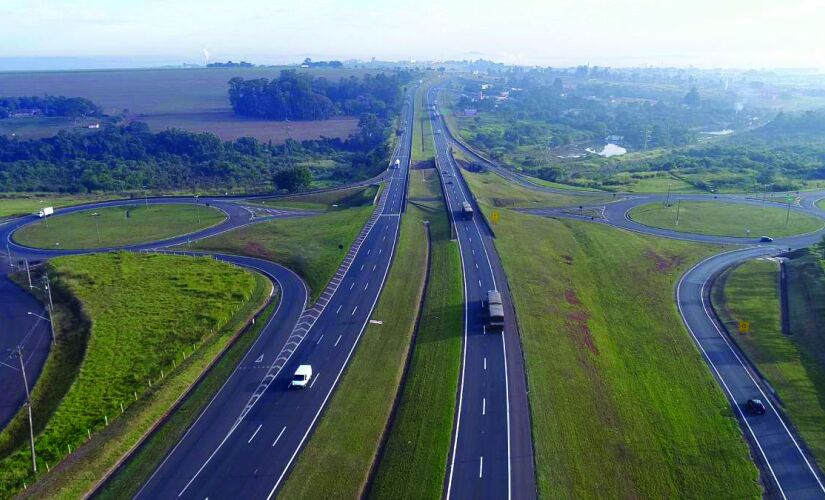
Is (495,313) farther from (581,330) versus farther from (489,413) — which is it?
(489,413)

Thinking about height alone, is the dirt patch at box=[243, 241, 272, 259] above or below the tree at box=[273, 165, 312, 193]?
below

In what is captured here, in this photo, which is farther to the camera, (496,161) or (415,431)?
(496,161)

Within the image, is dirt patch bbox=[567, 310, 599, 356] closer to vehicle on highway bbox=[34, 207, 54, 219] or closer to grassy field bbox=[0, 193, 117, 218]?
vehicle on highway bbox=[34, 207, 54, 219]

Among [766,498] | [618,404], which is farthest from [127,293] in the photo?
[766,498]

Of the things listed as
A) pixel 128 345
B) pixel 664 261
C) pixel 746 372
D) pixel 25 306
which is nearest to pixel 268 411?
pixel 128 345

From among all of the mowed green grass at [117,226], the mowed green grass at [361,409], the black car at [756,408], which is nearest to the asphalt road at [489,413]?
the mowed green grass at [361,409]

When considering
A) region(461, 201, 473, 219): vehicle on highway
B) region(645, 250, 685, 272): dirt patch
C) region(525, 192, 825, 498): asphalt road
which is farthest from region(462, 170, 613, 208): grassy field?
region(645, 250, 685, 272): dirt patch

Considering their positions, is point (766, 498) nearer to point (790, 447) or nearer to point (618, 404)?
point (790, 447)
